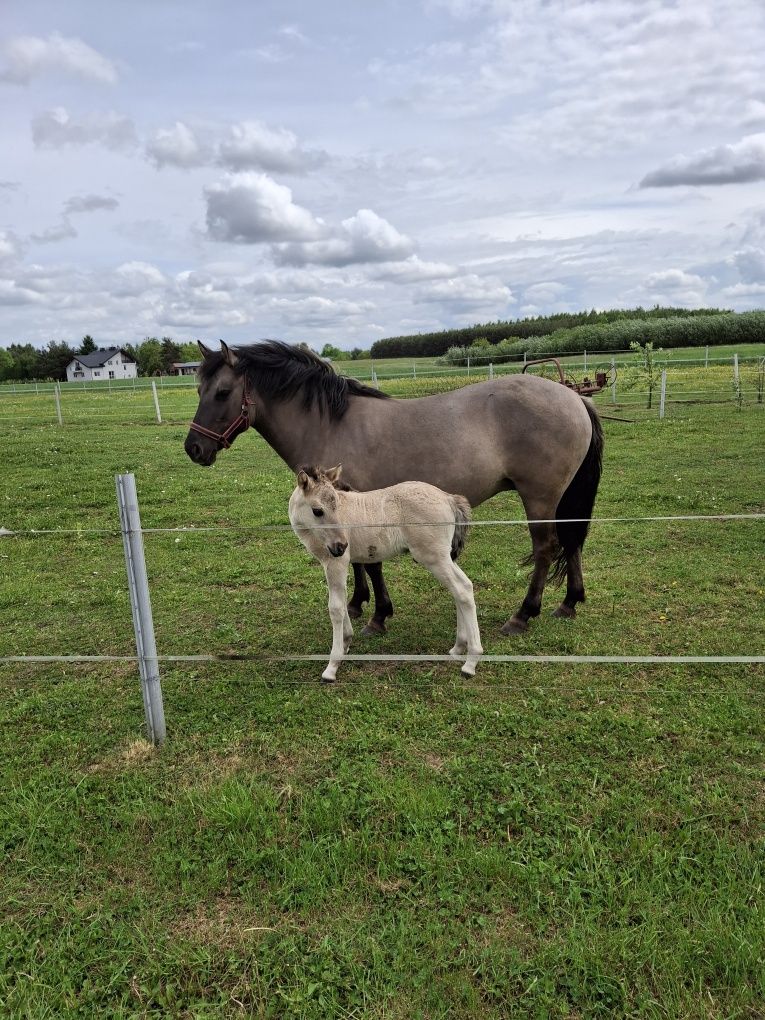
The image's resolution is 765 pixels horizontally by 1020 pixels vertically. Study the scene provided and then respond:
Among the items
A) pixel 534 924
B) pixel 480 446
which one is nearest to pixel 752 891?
pixel 534 924

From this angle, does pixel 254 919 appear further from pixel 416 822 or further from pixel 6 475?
pixel 6 475

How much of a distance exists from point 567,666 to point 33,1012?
145 inches

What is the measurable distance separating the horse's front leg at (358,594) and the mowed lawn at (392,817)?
41cm

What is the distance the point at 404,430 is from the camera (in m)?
5.55

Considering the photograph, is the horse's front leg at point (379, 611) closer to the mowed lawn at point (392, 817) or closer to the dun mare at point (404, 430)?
the dun mare at point (404, 430)

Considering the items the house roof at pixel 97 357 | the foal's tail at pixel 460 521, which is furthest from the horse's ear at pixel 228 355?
the house roof at pixel 97 357

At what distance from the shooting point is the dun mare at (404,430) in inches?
216

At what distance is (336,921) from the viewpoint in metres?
2.67

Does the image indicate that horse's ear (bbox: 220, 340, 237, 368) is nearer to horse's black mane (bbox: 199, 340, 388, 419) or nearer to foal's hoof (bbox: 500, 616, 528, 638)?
horse's black mane (bbox: 199, 340, 388, 419)

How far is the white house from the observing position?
3401 inches

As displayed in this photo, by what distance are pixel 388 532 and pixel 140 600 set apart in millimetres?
1699

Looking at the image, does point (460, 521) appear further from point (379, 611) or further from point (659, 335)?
point (659, 335)

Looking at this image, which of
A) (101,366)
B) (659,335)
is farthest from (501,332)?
(101,366)

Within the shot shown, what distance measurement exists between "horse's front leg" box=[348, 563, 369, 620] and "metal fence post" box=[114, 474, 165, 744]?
2.31 meters
